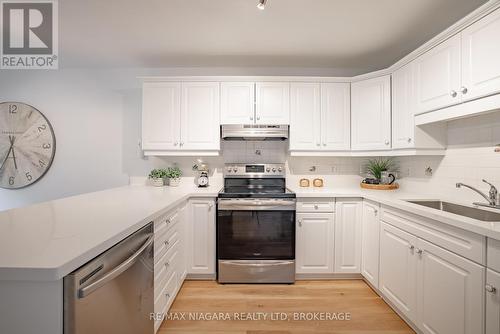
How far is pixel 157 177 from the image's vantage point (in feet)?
9.37

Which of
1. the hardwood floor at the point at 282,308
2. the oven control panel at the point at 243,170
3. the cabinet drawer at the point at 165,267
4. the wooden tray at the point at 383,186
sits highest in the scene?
the oven control panel at the point at 243,170

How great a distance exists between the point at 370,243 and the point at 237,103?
1.99m

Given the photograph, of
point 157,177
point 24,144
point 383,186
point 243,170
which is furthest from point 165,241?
point 24,144

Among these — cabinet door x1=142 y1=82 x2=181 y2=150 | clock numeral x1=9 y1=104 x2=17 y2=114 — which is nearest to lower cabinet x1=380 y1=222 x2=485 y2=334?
cabinet door x1=142 y1=82 x2=181 y2=150

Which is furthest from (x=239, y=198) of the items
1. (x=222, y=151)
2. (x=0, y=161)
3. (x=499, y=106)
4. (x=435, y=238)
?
(x=0, y=161)

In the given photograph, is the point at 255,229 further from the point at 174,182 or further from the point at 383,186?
the point at 383,186

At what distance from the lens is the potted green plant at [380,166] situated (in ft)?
9.20

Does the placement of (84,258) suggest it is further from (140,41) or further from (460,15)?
(460,15)

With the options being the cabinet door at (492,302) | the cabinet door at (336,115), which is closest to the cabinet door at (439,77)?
the cabinet door at (336,115)

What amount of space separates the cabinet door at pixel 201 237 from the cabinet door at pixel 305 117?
120 cm

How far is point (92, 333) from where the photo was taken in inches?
36.6

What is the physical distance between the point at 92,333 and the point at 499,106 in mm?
2389

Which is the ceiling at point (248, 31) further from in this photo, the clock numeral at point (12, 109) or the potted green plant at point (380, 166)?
the potted green plant at point (380, 166)

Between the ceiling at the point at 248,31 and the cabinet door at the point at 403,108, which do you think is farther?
the cabinet door at the point at 403,108
